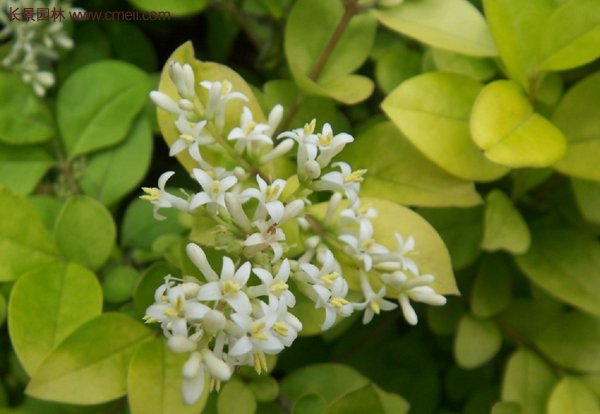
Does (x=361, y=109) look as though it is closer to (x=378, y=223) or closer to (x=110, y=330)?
(x=378, y=223)

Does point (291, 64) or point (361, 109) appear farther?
point (361, 109)

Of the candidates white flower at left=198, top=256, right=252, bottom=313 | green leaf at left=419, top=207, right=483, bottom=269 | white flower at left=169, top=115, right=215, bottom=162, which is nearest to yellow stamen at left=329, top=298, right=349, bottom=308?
white flower at left=198, top=256, right=252, bottom=313

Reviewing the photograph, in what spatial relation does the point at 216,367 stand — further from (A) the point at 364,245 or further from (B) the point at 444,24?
(B) the point at 444,24

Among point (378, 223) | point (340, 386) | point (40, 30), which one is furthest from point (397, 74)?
point (40, 30)

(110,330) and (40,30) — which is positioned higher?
(40,30)

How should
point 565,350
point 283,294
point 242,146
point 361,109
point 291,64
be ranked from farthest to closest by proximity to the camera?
point 361,109
point 565,350
point 291,64
point 242,146
point 283,294

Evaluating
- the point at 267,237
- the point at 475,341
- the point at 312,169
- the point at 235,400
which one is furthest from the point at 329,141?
the point at 475,341

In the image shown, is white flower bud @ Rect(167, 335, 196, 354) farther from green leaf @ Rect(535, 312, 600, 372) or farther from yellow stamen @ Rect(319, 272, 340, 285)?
green leaf @ Rect(535, 312, 600, 372)
